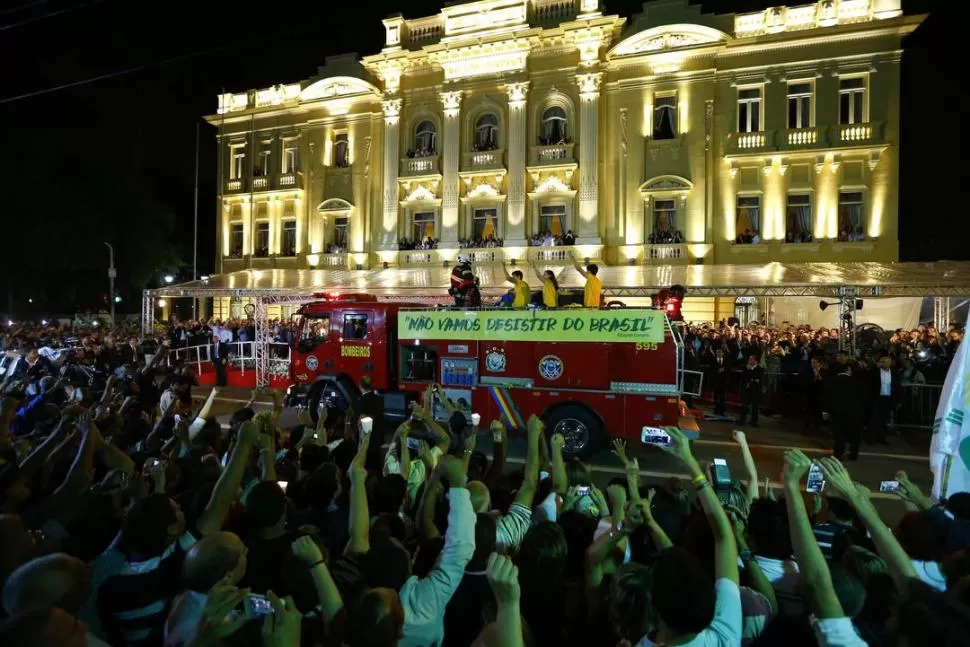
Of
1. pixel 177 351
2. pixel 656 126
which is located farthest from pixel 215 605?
pixel 656 126

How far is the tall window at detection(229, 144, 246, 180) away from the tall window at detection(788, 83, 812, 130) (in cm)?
2629

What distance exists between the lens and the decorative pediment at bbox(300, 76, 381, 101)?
27375mm

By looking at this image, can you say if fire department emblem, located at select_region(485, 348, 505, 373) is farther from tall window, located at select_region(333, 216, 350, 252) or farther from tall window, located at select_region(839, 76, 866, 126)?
tall window, located at select_region(333, 216, 350, 252)

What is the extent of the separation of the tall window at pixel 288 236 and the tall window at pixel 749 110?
21606 millimetres

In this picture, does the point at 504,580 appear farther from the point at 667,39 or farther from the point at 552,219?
the point at 667,39

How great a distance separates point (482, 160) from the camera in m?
25.6

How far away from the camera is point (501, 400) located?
10453 mm

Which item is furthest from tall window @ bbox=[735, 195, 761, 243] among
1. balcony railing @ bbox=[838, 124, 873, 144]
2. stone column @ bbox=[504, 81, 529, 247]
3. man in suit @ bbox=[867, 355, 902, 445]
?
man in suit @ bbox=[867, 355, 902, 445]

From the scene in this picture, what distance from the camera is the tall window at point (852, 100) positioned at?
21469 mm

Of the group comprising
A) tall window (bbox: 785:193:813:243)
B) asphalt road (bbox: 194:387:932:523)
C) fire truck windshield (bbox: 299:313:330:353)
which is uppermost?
tall window (bbox: 785:193:813:243)

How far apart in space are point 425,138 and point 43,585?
27.2 meters

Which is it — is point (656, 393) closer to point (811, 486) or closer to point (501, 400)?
point (501, 400)

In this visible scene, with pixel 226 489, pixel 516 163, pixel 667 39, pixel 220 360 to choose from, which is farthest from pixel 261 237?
pixel 226 489

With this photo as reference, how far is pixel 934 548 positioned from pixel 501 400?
7.89 meters
